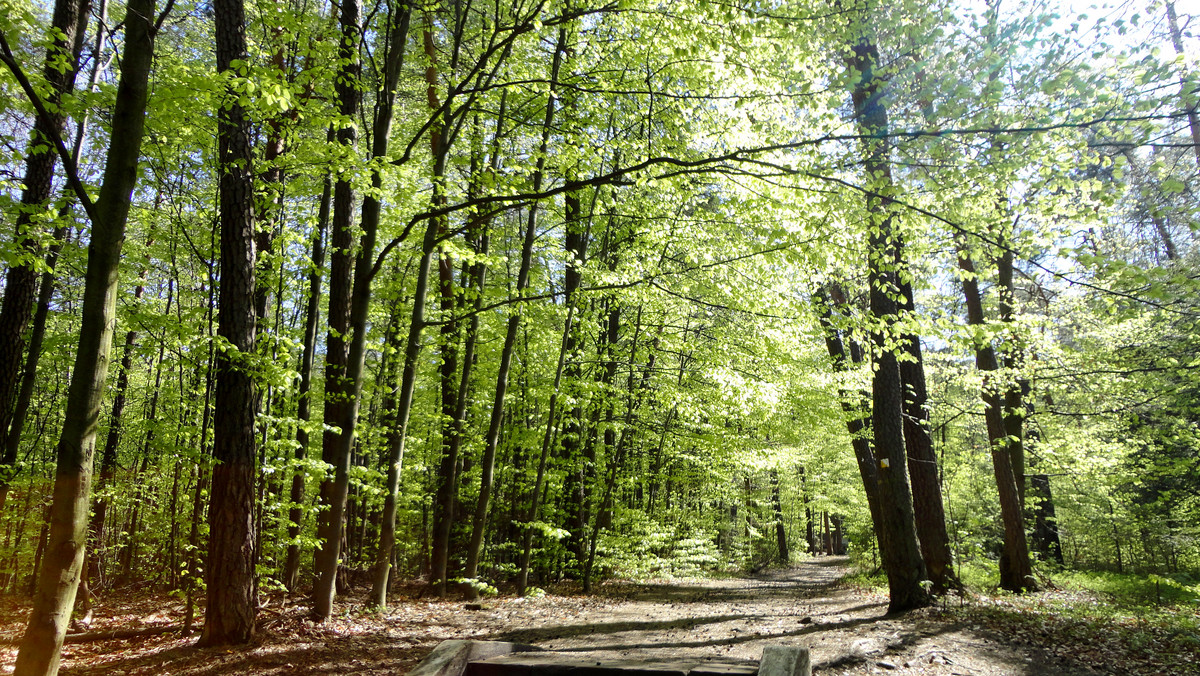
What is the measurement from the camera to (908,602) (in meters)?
8.24

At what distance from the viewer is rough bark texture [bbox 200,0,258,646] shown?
6156mm

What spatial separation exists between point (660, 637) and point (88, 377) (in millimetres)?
6372

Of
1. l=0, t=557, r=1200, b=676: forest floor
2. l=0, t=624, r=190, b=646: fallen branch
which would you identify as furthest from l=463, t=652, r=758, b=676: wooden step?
l=0, t=624, r=190, b=646: fallen branch

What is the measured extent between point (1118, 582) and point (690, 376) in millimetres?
11099

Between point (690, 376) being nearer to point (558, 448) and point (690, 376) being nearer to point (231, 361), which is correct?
point (558, 448)

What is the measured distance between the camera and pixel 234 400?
634cm

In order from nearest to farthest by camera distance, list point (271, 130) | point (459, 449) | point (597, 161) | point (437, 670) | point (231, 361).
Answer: point (437, 670), point (231, 361), point (271, 130), point (597, 161), point (459, 449)

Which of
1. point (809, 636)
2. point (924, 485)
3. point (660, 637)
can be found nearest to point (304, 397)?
point (660, 637)

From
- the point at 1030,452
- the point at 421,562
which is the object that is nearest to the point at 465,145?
the point at 421,562

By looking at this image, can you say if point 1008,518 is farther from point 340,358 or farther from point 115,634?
point 115,634

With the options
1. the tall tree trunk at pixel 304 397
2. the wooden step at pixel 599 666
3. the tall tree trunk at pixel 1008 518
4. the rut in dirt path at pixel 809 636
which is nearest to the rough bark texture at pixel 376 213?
the tall tree trunk at pixel 304 397

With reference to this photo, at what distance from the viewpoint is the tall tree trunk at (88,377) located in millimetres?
3578

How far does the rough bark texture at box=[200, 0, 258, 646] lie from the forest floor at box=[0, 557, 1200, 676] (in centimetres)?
44

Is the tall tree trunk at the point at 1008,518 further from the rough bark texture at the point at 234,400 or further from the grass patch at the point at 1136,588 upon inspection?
the rough bark texture at the point at 234,400
